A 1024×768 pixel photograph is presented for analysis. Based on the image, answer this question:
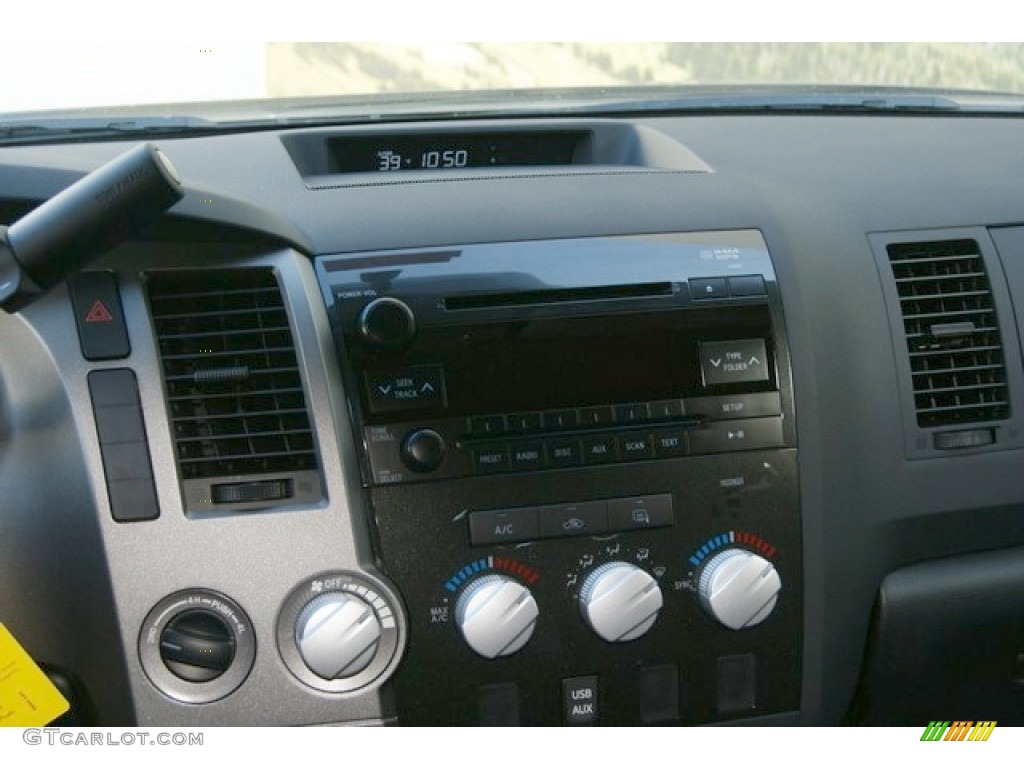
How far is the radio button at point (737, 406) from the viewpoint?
2111 millimetres

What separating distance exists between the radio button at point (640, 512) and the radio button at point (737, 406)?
0.48 feet

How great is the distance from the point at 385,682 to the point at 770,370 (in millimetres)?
777

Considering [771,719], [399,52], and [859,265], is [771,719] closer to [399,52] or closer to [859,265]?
[859,265]

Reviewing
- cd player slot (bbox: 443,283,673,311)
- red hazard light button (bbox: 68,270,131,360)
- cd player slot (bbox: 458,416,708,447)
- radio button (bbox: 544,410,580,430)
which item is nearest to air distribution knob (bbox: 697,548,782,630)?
cd player slot (bbox: 458,416,708,447)

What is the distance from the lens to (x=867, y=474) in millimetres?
2240

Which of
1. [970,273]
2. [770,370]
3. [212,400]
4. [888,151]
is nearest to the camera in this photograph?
[212,400]

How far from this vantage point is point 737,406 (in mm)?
2127

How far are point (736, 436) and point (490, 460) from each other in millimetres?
401

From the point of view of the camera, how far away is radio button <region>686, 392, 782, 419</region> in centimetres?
211

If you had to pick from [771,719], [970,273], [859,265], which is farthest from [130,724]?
[970,273]

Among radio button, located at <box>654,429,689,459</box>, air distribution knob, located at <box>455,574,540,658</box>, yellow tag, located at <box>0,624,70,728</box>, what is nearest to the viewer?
yellow tag, located at <box>0,624,70,728</box>

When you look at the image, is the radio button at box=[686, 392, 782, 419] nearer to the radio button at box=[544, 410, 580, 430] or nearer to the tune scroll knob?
the radio button at box=[544, 410, 580, 430]
